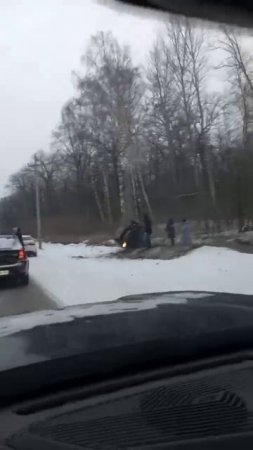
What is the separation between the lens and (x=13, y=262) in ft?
44.8

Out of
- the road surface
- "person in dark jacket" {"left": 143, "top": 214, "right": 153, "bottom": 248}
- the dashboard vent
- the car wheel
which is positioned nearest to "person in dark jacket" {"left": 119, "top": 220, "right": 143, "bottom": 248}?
"person in dark jacket" {"left": 143, "top": 214, "right": 153, "bottom": 248}

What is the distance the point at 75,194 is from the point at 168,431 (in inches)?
1971

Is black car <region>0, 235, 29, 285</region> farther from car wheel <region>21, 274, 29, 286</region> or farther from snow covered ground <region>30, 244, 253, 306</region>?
snow covered ground <region>30, 244, 253, 306</region>

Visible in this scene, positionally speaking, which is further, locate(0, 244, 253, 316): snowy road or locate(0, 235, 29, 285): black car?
locate(0, 235, 29, 285): black car

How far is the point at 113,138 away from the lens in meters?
32.7

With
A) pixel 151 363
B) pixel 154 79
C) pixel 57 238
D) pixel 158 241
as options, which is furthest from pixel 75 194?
pixel 151 363

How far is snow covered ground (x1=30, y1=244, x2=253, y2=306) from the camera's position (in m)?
11.2

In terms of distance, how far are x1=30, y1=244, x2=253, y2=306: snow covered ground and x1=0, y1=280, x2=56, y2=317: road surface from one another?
0.80 feet

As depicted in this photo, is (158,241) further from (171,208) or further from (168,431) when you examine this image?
(168,431)

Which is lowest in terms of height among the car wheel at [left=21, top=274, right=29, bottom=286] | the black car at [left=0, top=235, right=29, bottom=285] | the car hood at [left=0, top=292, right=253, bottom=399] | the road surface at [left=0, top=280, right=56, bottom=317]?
the road surface at [left=0, top=280, right=56, bottom=317]

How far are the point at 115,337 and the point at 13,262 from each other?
11482 millimetres

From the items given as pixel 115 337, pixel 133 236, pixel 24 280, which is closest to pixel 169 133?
pixel 133 236

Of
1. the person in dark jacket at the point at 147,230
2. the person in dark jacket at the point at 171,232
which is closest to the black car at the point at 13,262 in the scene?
the person in dark jacket at the point at 171,232

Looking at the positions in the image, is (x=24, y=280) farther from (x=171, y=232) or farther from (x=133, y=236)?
(x=133, y=236)
